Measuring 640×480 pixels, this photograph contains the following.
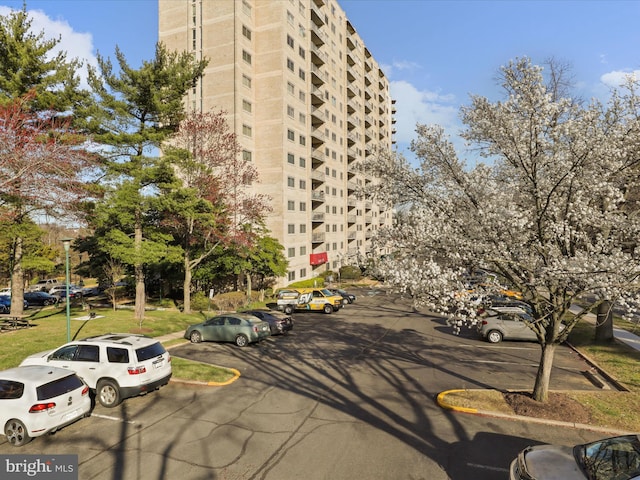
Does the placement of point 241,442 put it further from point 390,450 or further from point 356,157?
Answer: point 356,157

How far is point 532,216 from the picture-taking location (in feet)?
30.8

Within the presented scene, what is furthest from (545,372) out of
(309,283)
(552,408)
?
(309,283)

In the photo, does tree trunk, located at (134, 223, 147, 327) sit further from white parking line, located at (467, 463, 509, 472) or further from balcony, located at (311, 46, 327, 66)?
balcony, located at (311, 46, 327, 66)

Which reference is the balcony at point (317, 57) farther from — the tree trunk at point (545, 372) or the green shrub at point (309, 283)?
the tree trunk at point (545, 372)

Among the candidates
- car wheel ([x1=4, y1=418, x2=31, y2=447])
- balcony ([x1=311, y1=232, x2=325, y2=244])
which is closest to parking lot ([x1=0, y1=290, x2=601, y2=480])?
car wheel ([x1=4, y1=418, x2=31, y2=447])

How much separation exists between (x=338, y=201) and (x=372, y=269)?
47.9 meters

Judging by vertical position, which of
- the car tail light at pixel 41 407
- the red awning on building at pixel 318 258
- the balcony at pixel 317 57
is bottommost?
the car tail light at pixel 41 407

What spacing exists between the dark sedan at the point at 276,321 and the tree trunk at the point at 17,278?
13.8m

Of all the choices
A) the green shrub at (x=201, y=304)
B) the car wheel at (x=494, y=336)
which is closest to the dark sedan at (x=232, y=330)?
the green shrub at (x=201, y=304)

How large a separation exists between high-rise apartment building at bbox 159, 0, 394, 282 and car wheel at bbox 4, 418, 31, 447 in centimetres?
2263

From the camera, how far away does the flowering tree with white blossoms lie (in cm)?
829

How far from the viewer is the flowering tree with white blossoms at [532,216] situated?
8289 mm

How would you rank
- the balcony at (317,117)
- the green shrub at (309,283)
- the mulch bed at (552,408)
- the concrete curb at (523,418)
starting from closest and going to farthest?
the concrete curb at (523,418) < the mulch bed at (552,408) < the green shrub at (309,283) < the balcony at (317,117)

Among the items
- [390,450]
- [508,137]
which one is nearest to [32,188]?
Answer: [390,450]
